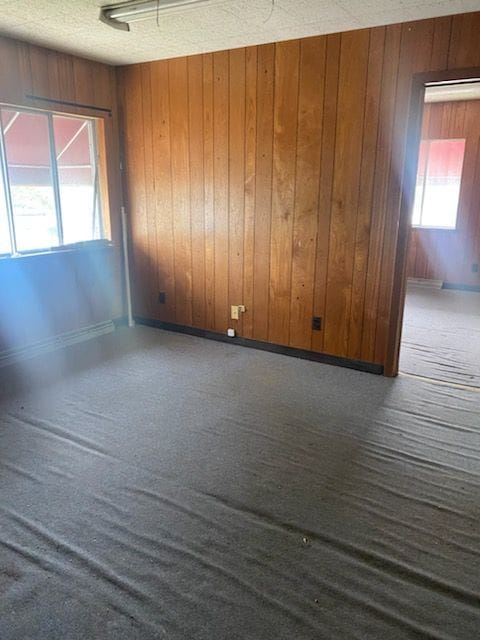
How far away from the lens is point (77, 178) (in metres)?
4.27

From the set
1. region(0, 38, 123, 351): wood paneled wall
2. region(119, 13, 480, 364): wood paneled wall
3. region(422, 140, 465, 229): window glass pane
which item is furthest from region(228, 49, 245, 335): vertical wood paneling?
region(422, 140, 465, 229): window glass pane

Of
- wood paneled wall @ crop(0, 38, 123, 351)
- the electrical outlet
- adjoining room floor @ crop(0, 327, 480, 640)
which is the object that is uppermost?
wood paneled wall @ crop(0, 38, 123, 351)

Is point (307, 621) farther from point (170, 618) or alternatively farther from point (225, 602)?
point (170, 618)

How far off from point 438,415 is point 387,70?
227cm

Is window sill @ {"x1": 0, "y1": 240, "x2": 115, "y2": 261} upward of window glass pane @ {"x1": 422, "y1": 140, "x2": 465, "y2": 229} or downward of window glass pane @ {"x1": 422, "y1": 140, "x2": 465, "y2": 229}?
downward

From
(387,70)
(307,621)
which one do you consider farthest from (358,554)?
(387,70)

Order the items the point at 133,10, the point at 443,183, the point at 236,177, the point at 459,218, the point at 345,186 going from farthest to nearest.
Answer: the point at 443,183
the point at 459,218
the point at 236,177
the point at 345,186
the point at 133,10

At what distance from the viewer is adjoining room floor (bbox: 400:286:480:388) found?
3766 mm

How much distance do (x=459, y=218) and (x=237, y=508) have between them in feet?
19.0

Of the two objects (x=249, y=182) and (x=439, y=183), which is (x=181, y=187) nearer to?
(x=249, y=182)

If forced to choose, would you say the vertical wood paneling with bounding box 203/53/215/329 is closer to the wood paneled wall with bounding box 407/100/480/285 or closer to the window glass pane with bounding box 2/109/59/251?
the window glass pane with bounding box 2/109/59/251

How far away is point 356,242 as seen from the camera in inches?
140

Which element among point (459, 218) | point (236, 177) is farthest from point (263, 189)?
point (459, 218)

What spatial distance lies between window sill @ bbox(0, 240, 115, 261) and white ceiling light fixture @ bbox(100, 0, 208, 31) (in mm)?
1791
